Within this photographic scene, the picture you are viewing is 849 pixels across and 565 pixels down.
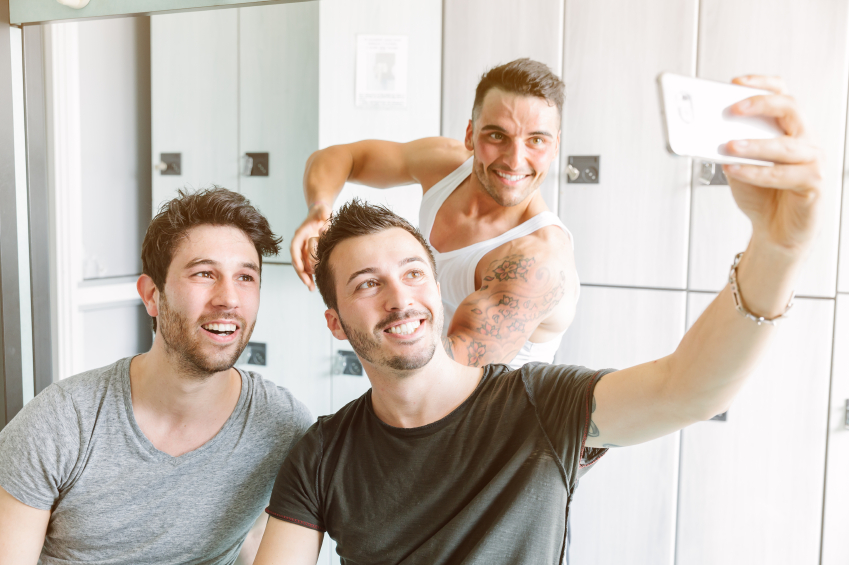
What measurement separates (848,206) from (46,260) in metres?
2.28

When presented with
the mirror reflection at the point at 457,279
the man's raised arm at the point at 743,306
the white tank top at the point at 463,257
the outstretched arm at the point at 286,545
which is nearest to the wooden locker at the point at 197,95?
the mirror reflection at the point at 457,279

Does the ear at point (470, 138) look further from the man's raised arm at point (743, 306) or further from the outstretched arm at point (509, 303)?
the man's raised arm at point (743, 306)

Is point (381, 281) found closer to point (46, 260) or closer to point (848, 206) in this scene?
point (46, 260)

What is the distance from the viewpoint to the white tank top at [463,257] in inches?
60.1

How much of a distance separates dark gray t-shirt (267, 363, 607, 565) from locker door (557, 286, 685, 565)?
0.99m

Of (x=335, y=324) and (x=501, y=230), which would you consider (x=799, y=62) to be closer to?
(x=501, y=230)

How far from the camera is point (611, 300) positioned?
6.43 ft

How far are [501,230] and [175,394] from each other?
2.89 ft

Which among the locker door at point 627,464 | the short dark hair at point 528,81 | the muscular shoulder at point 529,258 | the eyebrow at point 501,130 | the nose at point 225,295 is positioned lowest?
the locker door at point 627,464

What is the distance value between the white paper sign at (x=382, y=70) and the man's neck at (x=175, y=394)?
1.20m

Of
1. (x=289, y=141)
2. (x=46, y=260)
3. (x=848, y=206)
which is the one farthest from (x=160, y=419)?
(x=848, y=206)

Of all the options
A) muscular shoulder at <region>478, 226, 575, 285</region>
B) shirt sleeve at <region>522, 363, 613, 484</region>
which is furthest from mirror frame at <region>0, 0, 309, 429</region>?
shirt sleeve at <region>522, 363, 613, 484</region>

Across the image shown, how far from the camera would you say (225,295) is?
1.14m

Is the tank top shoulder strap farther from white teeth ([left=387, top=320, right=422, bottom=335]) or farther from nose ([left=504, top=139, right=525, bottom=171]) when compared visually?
white teeth ([left=387, top=320, right=422, bottom=335])
